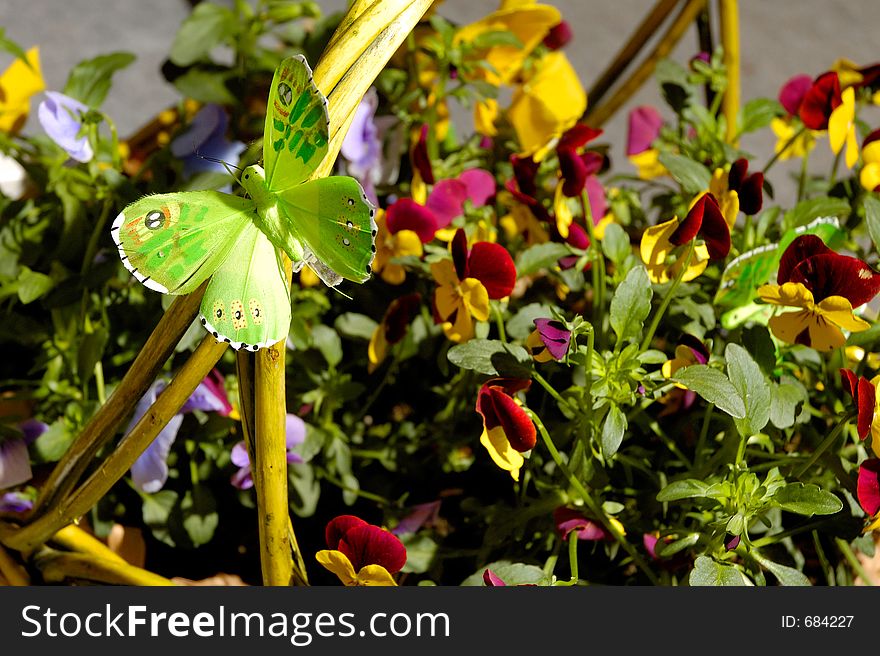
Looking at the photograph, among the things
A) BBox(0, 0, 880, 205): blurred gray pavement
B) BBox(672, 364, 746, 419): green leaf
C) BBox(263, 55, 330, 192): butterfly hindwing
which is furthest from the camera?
BBox(0, 0, 880, 205): blurred gray pavement

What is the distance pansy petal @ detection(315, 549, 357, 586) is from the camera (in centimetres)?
51

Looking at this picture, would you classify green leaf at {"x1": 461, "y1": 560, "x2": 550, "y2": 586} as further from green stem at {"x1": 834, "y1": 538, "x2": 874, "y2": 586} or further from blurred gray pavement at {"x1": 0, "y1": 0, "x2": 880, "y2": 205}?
blurred gray pavement at {"x1": 0, "y1": 0, "x2": 880, "y2": 205}

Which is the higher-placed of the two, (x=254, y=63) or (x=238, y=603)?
(x=254, y=63)

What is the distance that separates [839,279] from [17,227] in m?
0.53

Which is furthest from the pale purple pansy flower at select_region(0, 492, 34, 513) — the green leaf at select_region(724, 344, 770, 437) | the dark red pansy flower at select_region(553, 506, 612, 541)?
the green leaf at select_region(724, 344, 770, 437)

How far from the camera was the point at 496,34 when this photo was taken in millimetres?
713

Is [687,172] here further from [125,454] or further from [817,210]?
[125,454]

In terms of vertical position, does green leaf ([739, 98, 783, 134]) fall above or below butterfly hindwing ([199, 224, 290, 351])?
above

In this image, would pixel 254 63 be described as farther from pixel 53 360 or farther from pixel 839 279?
pixel 839 279

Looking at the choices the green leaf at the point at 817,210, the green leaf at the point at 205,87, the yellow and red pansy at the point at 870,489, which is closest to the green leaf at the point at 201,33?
the green leaf at the point at 205,87

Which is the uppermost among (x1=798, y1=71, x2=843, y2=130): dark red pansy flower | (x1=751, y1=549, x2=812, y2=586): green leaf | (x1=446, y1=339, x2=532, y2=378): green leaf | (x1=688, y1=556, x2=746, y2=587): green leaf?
(x1=798, y1=71, x2=843, y2=130): dark red pansy flower

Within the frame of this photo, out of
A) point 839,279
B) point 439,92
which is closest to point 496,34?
point 439,92

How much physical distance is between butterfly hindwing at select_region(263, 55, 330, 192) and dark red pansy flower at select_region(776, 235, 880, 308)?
26 centimetres

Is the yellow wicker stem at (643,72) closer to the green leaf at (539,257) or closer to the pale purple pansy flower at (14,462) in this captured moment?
the green leaf at (539,257)
